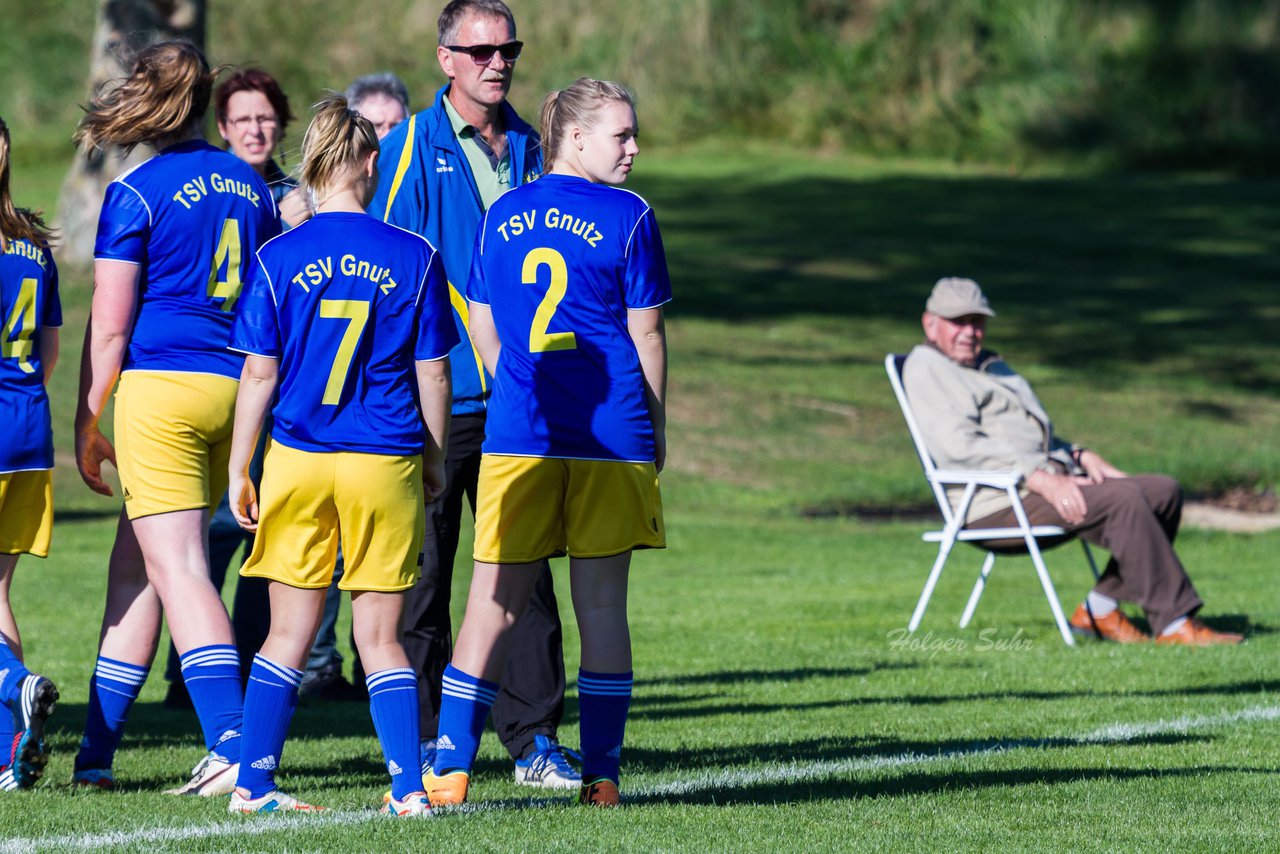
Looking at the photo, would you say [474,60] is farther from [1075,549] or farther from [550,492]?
[1075,549]

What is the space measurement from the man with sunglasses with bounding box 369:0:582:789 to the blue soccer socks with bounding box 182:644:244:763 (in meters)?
0.67

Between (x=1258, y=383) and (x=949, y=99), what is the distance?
20410 mm

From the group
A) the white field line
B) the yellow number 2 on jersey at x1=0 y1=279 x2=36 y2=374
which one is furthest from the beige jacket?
the yellow number 2 on jersey at x1=0 y1=279 x2=36 y2=374

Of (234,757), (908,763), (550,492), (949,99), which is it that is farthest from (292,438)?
(949,99)

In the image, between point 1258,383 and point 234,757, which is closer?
point 234,757

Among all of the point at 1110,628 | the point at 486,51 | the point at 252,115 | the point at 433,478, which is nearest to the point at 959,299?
the point at 1110,628

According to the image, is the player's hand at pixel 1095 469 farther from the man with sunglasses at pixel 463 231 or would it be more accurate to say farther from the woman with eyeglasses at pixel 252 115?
the woman with eyeglasses at pixel 252 115

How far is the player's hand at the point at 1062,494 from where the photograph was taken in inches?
369

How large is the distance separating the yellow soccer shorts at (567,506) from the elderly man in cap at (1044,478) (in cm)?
464

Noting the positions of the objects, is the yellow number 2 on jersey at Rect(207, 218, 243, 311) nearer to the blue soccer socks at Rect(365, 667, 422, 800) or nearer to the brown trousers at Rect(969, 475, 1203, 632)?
the blue soccer socks at Rect(365, 667, 422, 800)

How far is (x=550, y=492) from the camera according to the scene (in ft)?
17.1

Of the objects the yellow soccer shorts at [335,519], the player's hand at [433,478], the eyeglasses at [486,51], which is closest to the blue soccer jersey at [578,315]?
the player's hand at [433,478]

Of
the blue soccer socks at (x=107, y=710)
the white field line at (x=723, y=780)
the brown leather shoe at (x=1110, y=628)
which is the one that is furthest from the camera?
the brown leather shoe at (x=1110, y=628)

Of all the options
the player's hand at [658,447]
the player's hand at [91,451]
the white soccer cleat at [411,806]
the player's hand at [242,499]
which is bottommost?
the white soccer cleat at [411,806]
